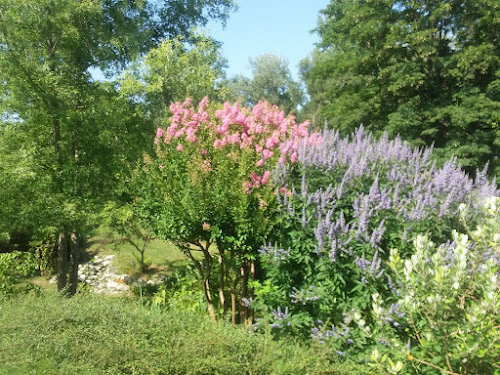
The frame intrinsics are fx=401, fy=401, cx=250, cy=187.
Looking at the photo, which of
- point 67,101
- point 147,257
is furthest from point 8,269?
point 147,257

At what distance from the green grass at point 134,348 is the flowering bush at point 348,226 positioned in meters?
0.48

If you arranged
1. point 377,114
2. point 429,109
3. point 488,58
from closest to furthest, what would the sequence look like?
1. point 488,58
2. point 429,109
3. point 377,114

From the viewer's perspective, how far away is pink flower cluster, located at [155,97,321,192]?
484cm

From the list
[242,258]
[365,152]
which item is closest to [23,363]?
[242,258]

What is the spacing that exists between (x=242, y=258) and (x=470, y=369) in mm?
2671

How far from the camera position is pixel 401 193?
14.5ft

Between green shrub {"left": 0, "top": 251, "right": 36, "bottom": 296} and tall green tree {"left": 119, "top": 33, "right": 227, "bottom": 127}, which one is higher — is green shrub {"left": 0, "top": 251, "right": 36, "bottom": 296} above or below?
below

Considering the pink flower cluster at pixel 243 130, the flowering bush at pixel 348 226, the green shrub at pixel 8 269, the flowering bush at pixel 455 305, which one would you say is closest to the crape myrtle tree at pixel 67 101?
the green shrub at pixel 8 269

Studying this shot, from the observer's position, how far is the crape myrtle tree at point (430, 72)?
15.3m

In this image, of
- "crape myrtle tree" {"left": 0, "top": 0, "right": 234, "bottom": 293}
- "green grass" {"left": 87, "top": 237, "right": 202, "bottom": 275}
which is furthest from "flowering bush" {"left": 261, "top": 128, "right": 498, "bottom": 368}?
"green grass" {"left": 87, "top": 237, "right": 202, "bottom": 275}

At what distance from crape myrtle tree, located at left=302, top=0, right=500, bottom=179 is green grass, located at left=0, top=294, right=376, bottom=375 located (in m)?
13.0

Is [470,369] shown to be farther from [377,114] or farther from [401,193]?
[377,114]

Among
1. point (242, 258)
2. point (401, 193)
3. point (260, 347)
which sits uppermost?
point (401, 193)

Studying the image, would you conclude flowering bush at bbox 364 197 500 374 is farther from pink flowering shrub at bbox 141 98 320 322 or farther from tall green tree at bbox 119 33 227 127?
tall green tree at bbox 119 33 227 127
